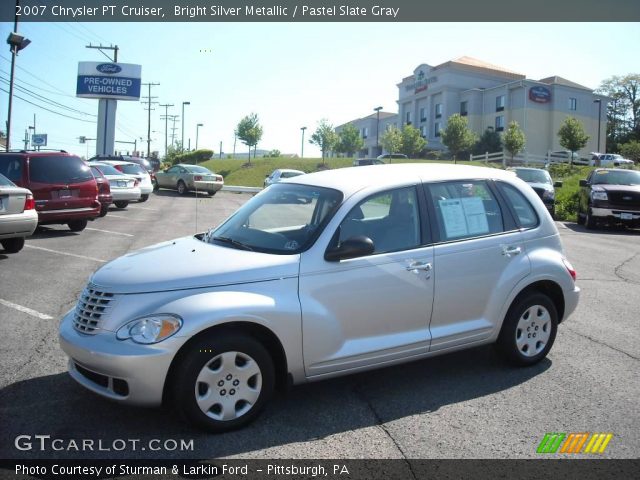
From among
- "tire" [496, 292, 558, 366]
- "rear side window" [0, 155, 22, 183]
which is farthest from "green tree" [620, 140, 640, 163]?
"tire" [496, 292, 558, 366]

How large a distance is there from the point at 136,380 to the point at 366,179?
227 centimetres

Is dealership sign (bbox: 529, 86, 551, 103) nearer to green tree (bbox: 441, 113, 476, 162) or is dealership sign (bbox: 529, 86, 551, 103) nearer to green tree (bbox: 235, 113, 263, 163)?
green tree (bbox: 441, 113, 476, 162)

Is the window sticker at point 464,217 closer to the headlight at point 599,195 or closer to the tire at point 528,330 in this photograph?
the tire at point 528,330

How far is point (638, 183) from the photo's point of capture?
17.1m

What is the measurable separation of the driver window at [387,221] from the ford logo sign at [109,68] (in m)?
51.7

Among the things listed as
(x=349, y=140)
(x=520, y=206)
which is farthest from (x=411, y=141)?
(x=520, y=206)

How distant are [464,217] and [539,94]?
6940cm

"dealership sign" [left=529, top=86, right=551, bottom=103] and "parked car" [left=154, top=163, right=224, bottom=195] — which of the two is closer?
"parked car" [left=154, top=163, right=224, bottom=195]

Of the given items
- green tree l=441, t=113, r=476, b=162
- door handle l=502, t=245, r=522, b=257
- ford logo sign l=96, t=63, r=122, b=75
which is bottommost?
door handle l=502, t=245, r=522, b=257

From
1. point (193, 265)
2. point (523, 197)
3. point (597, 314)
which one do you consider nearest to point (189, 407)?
point (193, 265)

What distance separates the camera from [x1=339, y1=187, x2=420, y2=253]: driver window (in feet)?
14.2

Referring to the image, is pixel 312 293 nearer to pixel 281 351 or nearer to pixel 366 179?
pixel 281 351

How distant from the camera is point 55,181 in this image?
1267cm

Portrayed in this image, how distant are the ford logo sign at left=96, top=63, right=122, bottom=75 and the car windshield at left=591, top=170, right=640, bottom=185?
4397cm
